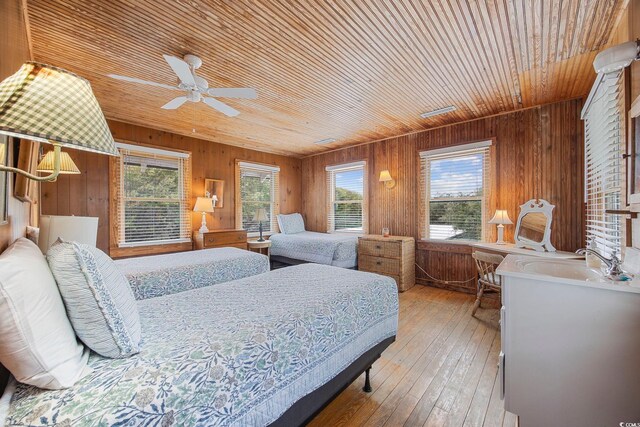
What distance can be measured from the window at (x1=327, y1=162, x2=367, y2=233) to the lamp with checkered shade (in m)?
4.62

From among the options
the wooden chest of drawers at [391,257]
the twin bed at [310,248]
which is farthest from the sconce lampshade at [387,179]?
the twin bed at [310,248]

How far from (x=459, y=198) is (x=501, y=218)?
70cm

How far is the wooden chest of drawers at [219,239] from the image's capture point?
14.2 feet

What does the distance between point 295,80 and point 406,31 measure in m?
1.16

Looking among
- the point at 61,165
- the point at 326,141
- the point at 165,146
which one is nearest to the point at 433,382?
the point at 61,165

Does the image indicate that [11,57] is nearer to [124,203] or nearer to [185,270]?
[185,270]

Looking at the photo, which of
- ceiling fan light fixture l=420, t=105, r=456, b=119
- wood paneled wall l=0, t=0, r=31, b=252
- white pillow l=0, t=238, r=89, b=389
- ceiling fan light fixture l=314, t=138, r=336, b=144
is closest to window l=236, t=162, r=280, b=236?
ceiling fan light fixture l=314, t=138, r=336, b=144

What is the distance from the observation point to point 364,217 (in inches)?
202

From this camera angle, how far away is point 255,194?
18.3 ft

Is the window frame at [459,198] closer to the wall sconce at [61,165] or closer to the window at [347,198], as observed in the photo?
the window at [347,198]

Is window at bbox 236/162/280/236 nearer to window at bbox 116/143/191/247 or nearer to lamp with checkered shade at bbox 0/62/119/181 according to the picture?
window at bbox 116/143/191/247

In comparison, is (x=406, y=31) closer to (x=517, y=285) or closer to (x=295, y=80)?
(x=295, y=80)

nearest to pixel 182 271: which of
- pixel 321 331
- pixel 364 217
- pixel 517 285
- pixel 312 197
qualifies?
pixel 321 331

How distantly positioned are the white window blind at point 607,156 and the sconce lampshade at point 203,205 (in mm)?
4605
